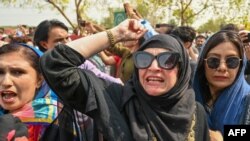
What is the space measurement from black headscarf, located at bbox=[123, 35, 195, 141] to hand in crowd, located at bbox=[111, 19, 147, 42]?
0.49 ft

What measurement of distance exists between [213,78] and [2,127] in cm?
129

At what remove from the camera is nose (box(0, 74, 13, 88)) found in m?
1.97

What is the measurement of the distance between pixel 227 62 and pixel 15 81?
127 centimetres

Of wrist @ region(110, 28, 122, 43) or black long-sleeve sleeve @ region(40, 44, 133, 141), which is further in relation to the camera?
wrist @ region(110, 28, 122, 43)

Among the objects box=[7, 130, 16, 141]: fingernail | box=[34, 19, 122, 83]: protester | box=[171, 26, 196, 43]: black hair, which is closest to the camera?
box=[7, 130, 16, 141]: fingernail

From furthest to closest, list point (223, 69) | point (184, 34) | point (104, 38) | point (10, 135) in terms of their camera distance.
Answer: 1. point (184, 34)
2. point (223, 69)
3. point (104, 38)
4. point (10, 135)

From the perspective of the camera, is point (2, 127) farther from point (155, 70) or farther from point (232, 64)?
point (232, 64)

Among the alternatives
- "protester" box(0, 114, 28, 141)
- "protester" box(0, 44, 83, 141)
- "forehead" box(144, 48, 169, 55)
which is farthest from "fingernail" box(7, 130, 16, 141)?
"forehead" box(144, 48, 169, 55)

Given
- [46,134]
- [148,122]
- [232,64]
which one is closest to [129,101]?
[148,122]

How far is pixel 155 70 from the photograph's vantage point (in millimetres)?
1807

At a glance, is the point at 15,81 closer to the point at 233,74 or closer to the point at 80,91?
the point at 80,91

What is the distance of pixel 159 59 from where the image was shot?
5.92ft

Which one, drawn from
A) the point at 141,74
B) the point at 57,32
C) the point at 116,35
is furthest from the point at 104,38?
the point at 57,32

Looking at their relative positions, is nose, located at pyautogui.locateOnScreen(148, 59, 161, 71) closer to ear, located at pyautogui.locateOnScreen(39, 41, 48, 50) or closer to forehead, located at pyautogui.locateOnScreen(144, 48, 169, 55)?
forehead, located at pyautogui.locateOnScreen(144, 48, 169, 55)
